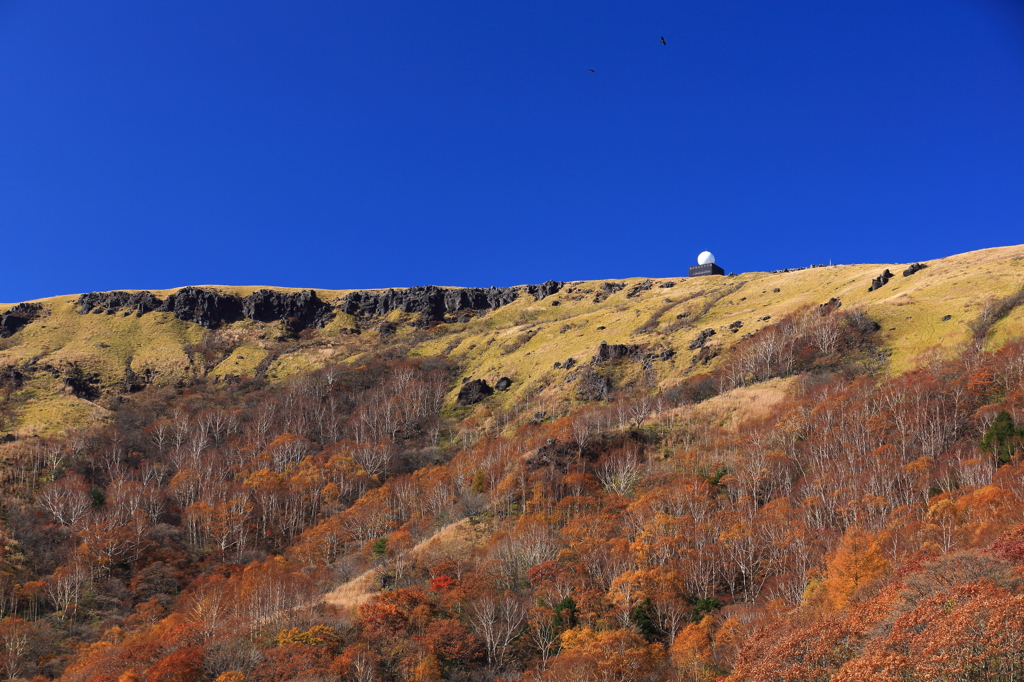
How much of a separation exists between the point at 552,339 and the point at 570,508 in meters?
88.8

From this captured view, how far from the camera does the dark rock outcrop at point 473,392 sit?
13625cm

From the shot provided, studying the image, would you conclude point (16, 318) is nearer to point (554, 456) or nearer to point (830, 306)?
point (554, 456)

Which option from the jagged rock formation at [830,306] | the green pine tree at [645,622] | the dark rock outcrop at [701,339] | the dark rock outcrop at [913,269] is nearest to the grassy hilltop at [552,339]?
the dark rock outcrop at [701,339]

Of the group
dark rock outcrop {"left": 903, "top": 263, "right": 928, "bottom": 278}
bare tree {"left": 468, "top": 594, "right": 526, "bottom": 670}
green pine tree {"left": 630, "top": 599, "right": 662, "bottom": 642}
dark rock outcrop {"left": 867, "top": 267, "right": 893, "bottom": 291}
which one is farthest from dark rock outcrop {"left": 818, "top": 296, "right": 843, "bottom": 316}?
bare tree {"left": 468, "top": 594, "right": 526, "bottom": 670}

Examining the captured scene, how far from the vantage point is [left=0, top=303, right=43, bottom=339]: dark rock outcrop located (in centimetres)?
18100

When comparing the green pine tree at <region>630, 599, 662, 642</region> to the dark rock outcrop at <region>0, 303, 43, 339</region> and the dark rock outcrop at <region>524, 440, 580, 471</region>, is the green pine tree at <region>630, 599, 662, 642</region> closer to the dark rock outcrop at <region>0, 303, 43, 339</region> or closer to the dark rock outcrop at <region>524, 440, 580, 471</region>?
the dark rock outcrop at <region>524, 440, 580, 471</region>

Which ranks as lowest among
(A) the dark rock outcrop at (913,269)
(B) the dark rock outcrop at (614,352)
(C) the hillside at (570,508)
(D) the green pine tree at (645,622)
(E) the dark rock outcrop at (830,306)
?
(D) the green pine tree at (645,622)

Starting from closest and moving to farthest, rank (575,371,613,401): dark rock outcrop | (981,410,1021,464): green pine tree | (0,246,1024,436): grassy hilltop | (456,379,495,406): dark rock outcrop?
1. (981,410,1021,464): green pine tree
2. (0,246,1024,436): grassy hilltop
3. (575,371,613,401): dark rock outcrop
4. (456,379,495,406): dark rock outcrop

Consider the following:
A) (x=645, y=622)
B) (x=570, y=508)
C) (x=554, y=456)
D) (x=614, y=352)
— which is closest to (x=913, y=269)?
(x=614, y=352)

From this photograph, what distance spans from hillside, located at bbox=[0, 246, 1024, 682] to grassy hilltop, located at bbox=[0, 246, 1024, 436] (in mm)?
1237

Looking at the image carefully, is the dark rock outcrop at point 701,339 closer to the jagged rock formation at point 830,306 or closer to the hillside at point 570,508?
the hillside at point 570,508

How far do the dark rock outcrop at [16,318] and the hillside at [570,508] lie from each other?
3762cm

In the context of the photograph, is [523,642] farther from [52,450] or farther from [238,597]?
[52,450]

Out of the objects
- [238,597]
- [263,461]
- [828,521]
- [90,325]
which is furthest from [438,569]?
[90,325]
